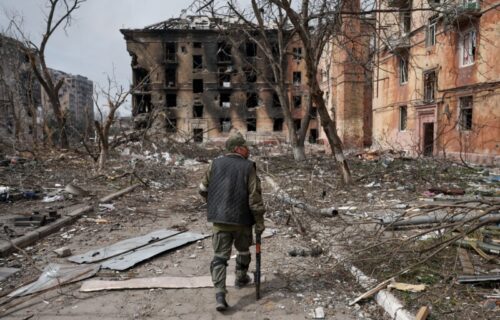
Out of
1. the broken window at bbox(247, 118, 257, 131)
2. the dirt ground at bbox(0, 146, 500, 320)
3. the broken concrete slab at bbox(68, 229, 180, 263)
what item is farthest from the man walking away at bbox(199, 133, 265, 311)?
the broken window at bbox(247, 118, 257, 131)

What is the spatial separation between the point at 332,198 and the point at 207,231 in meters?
3.46

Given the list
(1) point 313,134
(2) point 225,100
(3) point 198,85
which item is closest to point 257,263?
(1) point 313,134

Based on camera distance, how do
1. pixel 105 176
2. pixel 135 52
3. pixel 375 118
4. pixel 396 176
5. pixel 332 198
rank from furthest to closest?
pixel 135 52 → pixel 375 118 → pixel 105 176 → pixel 396 176 → pixel 332 198

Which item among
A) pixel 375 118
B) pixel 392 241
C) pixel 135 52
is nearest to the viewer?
pixel 392 241

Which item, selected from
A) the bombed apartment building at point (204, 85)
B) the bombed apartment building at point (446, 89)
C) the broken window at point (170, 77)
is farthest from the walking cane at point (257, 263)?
the broken window at point (170, 77)

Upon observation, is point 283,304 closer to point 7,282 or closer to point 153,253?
point 153,253

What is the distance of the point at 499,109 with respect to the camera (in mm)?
14383

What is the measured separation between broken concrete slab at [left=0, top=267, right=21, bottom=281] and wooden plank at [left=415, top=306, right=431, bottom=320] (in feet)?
14.9

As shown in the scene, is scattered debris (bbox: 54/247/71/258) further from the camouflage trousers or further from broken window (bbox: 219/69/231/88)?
broken window (bbox: 219/69/231/88)

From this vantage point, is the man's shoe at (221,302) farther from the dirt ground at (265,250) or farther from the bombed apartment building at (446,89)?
the bombed apartment building at (446,89)

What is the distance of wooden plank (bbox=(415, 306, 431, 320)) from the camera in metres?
3.04

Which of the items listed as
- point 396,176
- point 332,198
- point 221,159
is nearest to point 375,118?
point 396,176

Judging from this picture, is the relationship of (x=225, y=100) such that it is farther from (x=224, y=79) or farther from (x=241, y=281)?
(x=241, y=281)

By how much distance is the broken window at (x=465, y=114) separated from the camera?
16500mm
